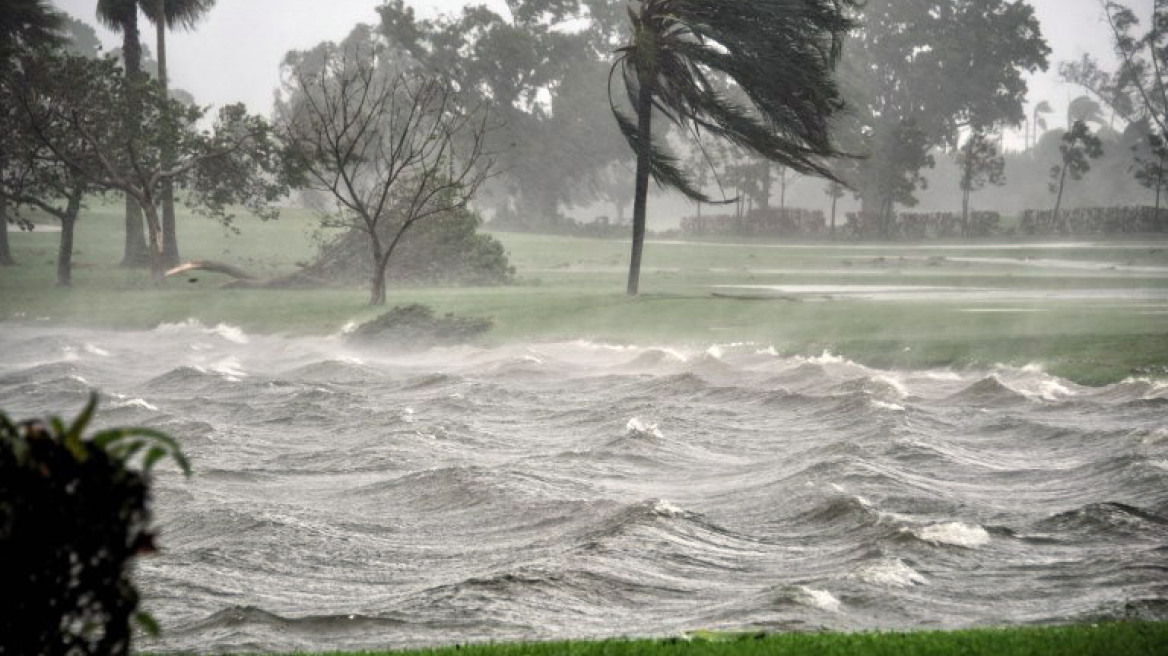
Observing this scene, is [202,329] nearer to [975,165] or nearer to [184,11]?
[184,11]

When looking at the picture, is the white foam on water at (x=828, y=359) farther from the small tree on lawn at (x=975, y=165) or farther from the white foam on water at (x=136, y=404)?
the small tree on lawn at (x=975, y=165)

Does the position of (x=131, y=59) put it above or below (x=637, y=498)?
above

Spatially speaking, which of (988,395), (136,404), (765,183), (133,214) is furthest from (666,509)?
(765,183)

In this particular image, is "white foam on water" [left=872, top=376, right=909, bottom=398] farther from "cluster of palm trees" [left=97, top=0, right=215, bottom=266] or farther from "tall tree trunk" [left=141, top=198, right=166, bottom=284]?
"cluster of palm trees" [left=97, top=0, right=215, bottom=266]

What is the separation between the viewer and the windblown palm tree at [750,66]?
95.0 feet

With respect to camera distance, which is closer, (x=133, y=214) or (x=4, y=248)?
(x=4, y=248)

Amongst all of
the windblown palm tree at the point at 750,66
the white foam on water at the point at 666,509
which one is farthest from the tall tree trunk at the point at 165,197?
the white foam on water at the point at 666,509

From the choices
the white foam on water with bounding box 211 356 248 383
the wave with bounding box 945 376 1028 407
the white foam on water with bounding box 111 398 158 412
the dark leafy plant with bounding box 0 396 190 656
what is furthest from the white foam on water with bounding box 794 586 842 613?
the white foam on water with bounding box 211 356 248 383

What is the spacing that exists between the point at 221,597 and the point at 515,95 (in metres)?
68.7

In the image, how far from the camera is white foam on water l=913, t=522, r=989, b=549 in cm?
1141

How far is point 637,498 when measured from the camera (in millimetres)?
13922

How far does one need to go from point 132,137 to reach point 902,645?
34.5 metres

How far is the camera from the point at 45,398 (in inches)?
842

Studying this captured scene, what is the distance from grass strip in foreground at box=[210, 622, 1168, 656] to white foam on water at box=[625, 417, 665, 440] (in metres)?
10.1
